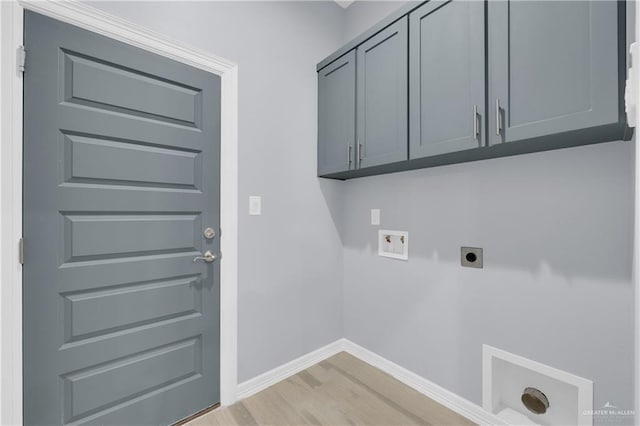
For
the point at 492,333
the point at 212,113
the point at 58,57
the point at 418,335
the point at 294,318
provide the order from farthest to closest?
1. the point at 294,318
2. the point at 418,335
3. the point at 212,113
4. the point at 492,333
5. the point at 58,57

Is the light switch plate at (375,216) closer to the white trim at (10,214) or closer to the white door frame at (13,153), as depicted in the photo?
the white door frame at (13,153)

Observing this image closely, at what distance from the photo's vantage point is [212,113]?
5.45 feet

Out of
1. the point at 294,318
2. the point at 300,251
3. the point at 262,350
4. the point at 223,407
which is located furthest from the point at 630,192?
the point at 223,407

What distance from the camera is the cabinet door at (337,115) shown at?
1.91 m

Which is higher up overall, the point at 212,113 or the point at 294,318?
the point at 212,113

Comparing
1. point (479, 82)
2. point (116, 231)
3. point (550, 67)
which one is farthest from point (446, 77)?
point (116, 231)

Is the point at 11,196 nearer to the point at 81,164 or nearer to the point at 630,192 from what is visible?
the point at 81,164

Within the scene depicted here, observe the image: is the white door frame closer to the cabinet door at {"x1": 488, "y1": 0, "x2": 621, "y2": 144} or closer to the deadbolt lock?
the deadbolt lock

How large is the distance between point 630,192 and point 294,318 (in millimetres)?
1923

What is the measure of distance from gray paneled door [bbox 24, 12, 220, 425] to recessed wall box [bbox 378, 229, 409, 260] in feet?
3.77

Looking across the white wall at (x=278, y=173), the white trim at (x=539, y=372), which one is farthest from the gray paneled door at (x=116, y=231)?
the white trim at (x=539, y=372)

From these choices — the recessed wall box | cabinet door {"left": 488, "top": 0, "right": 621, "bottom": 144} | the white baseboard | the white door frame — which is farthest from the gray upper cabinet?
the white baseboard

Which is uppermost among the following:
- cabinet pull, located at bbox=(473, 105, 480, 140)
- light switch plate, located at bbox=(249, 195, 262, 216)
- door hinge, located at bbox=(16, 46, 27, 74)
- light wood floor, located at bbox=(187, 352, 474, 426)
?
door hinge, located at bbox=(16, 46, 27, 74)

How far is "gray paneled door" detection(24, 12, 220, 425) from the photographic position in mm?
1206
